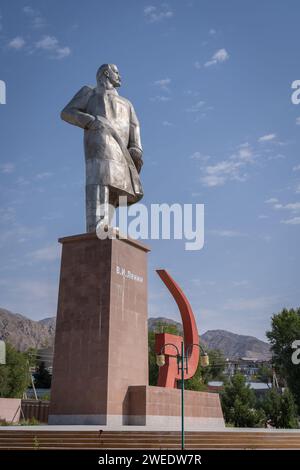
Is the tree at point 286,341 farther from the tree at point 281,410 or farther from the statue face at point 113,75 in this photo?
the statue face at point 113,75

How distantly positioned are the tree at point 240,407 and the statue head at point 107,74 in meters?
21.0

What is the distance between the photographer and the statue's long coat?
666 inches

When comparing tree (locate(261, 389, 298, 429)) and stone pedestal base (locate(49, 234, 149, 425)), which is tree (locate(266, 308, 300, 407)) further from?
stone pedestal base (locate(49, 234, 149, 425))

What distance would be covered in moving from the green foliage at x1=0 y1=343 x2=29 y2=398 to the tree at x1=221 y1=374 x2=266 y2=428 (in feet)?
54.0

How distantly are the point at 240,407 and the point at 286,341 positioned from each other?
8.59 metres

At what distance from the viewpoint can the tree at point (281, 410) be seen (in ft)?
99.1

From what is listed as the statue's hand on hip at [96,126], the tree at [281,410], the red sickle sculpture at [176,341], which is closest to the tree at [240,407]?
the tree at [281,410]

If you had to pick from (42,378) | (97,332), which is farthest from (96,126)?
(42,378)

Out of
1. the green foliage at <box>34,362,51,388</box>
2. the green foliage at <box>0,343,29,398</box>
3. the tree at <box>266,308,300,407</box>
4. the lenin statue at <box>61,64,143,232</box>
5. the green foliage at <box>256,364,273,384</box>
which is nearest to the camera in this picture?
the lenin statue at <box>61,64,143,232</box>

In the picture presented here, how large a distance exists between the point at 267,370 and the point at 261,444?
57.4 metres

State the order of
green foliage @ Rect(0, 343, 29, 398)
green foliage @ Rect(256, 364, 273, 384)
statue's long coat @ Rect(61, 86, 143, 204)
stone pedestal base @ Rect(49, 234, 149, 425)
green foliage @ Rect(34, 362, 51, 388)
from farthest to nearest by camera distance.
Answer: green foliage @ Rect(256, 364, 273, 384) < green foliage @ Rect(34, 362, 51, 388) < green foliage @ Rect(0, 343, 29, 398) < statue's long coat @ Rect(61, 86, 143, 204) < stone pedestal base @ Rect(49, 234, 149, 425)

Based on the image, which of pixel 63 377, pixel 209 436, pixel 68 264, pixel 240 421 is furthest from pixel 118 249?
pixel 240 421

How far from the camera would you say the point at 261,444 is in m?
10.9

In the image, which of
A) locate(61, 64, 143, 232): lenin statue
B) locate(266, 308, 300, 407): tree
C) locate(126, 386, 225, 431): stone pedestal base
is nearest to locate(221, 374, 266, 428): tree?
locate(266, 308, 300, 407): tree
